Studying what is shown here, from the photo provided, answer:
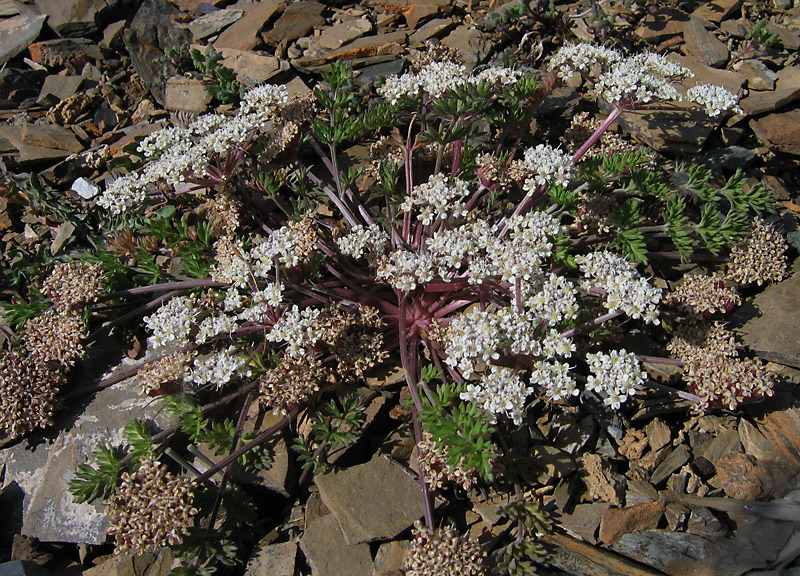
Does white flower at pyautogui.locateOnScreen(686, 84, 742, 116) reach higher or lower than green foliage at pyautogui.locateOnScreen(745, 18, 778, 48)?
higher

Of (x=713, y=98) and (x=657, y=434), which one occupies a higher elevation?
(x=713, y=98)

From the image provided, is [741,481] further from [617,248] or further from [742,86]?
[742,86]

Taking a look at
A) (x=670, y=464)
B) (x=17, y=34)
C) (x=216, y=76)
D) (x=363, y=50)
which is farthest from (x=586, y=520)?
(x=17, y=34)

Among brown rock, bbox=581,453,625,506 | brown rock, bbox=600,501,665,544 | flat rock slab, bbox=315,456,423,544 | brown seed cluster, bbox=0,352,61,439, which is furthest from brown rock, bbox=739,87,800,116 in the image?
brown seed cluster, bbox=0,352,61,439

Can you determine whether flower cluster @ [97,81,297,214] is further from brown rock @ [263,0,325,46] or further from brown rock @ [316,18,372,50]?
brown rock @ [263,0,325,46]

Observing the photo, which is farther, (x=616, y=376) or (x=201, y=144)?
(x=201, y=144)

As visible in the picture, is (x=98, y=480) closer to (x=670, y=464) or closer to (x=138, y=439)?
(x=138, y=439)

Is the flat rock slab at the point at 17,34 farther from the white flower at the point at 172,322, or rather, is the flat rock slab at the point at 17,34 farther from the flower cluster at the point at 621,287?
the flower cluster at the point at 621,287
